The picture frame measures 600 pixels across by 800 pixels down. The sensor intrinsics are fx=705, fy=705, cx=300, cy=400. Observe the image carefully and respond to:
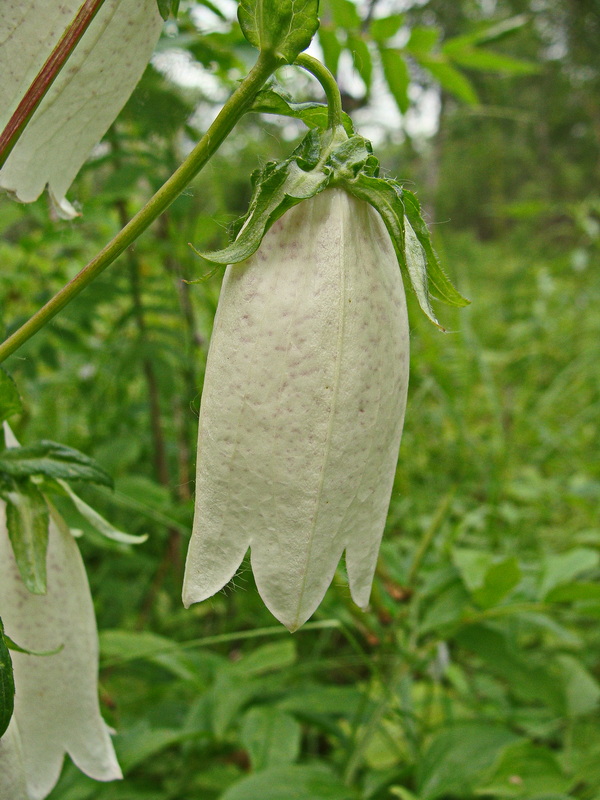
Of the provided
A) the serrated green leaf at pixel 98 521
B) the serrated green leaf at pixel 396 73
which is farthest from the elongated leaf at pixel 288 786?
the serrated green leaf at pixel 396 73

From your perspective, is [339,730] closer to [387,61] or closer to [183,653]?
[183,653]

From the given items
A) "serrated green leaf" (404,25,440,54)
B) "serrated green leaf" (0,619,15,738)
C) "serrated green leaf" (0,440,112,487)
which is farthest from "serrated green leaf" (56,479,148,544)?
"serrated green leaf" (404,25,440,54)

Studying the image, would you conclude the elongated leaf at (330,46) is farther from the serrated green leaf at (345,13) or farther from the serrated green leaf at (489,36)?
the serrated green leaf at (489,36)

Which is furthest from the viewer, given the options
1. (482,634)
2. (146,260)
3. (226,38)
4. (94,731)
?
(146,260)

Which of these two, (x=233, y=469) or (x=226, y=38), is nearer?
(x=233, y=469)

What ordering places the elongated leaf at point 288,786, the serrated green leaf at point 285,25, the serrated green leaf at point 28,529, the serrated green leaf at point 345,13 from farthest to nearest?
the serrated green leaf at point 345,13 < the elongated leaf at point 288,786 < the serrated green leaf at point 28,529 < the serrated green leaf at point 285,25

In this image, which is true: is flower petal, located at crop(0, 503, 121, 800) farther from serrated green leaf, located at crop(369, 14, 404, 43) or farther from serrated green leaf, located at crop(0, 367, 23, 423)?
serrated green leaf, located at crop(369, 14, 404, 43)

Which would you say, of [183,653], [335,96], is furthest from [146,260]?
[335,96]
